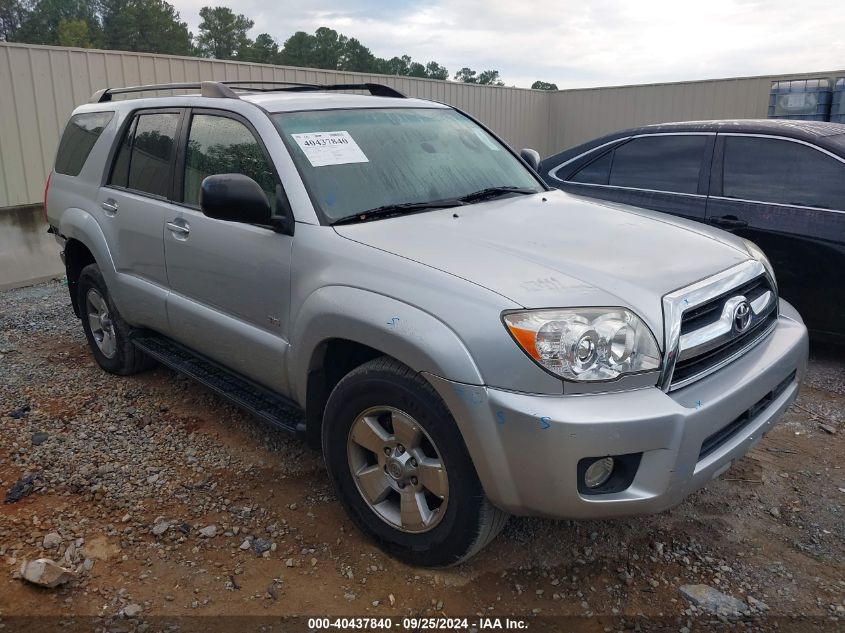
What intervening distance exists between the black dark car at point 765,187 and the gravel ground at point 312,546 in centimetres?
98

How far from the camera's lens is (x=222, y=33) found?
73.3m

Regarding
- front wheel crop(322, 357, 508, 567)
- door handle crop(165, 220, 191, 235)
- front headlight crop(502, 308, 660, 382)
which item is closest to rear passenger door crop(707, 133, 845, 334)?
front headlight crop(502, 308, 660, 382)

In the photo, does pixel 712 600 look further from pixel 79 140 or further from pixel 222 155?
pixel 79 140

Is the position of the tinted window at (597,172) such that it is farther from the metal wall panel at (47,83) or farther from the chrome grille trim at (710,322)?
the metal wall panel at (47,83)

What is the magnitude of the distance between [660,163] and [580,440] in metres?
3.83

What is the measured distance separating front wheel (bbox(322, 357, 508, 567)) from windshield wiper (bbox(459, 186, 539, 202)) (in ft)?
3.77

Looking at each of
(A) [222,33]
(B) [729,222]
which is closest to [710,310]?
(B) [729,222]

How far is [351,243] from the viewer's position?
110 inches

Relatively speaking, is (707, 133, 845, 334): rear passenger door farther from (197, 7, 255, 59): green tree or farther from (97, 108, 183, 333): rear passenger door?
(197, 7, 255, 59): green tree

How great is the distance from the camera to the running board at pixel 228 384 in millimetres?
3244

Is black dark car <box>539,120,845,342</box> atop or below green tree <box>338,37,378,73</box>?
below

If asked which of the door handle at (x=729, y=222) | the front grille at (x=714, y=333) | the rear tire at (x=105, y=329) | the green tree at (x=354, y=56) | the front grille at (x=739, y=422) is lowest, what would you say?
the rear tire at (x=105, y=329)

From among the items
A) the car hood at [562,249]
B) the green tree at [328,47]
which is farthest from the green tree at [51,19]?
the car hood at [562,249]

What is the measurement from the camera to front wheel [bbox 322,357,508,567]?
2.45 m
